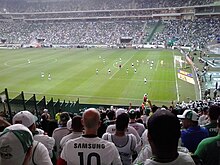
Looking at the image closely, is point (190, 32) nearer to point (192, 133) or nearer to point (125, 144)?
point (192, 133)

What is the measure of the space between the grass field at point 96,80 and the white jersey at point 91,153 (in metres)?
21.0

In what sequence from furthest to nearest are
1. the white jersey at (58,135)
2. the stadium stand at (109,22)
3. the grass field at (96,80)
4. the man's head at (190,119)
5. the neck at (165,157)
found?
the stadium stand at (109,22) < the grass field at (96,80) < the white jersey at (58,135) < the man's head at (190,119) < the neck at (165,157)

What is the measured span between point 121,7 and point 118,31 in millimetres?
11834

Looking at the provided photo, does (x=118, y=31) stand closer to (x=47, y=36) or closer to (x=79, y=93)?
(x=47, y=36)

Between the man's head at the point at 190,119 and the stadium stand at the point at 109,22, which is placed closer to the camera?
the man's head at the point at 190,119

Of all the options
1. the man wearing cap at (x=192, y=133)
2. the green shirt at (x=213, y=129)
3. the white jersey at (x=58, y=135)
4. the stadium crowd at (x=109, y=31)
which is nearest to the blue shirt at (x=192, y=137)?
the man wearing cap at (x=192, y=133)

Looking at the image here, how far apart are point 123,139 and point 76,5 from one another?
9069cm

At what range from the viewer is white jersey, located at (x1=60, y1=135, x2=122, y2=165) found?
3598mm

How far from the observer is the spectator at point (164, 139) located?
248 centimetres

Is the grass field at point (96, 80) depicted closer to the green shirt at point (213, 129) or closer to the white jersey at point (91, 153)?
the green shirt at point (213, 129)

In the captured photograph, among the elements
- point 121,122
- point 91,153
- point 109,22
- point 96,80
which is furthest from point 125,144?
point 109,22

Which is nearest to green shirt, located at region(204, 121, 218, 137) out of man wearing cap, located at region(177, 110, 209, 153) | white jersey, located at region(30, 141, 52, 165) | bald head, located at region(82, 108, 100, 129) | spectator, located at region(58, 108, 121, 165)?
man wearing cap, located at region(177, 110, 209, 153)

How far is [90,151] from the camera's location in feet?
11.8

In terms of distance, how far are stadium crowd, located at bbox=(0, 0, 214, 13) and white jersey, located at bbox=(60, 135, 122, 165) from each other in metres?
78.9
